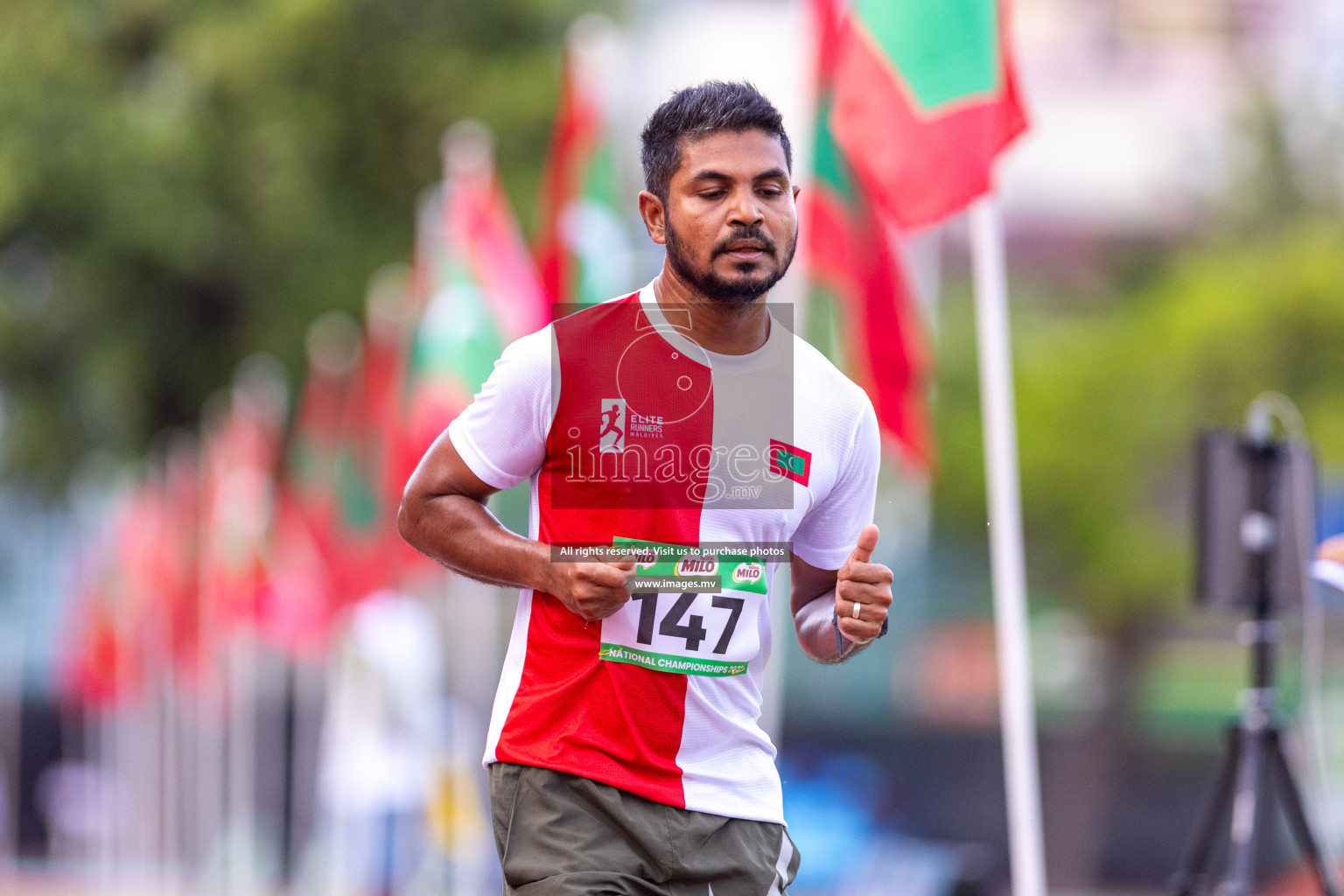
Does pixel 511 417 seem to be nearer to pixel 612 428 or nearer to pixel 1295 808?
pixel 612 428

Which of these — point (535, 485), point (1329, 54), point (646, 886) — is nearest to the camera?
point (646, 886)

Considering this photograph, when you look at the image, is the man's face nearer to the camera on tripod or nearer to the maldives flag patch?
the maldives flag patch

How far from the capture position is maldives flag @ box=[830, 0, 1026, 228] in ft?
19.1

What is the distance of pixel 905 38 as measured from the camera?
20.4 ft

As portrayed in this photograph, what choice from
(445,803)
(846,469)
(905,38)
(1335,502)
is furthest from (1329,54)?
(846,469)

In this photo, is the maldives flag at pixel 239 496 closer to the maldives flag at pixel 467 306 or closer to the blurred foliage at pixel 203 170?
the blurred foliage at pixel 203 170

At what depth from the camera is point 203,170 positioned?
57.3 feet

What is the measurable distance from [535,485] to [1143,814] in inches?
608

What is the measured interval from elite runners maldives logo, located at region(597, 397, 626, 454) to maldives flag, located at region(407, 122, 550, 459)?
28.6 ft

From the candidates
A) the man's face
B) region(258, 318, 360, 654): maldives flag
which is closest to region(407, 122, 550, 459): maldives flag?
region(258, 318, 360, 654): maldives flag

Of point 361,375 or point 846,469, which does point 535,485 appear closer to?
point 846,469

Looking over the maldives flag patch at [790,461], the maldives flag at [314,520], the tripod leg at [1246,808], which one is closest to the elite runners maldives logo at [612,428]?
the maldives flag patch at [790,461]

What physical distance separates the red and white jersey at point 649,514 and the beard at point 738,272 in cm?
13

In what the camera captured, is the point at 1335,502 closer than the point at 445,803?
No
